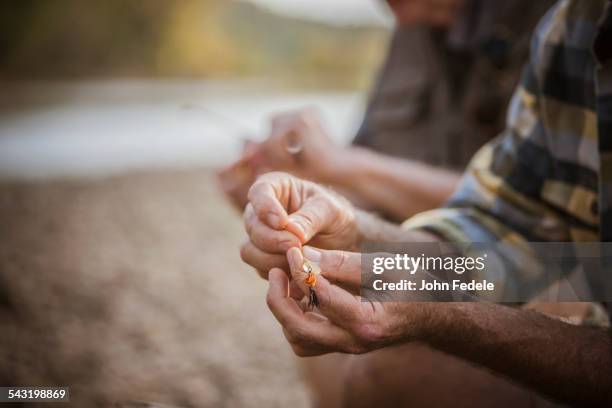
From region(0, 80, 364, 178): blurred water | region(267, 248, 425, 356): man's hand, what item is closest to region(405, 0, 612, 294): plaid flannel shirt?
region(267, 248, 425, 356): man's hand

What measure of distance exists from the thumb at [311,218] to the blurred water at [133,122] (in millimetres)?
2228

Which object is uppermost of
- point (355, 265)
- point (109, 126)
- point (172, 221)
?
point (109, 126)

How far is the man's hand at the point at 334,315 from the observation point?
2.17ft

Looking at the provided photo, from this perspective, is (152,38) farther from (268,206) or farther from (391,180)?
(268,206)

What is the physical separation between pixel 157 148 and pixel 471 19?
3475 millimetres

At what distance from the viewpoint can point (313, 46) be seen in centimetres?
764

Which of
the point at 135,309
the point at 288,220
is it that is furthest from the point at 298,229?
the point at 135,309

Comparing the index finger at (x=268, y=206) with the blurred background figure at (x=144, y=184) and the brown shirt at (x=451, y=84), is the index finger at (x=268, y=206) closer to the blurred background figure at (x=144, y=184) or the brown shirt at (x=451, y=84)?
the blurred background figure at (x=144, y=184)

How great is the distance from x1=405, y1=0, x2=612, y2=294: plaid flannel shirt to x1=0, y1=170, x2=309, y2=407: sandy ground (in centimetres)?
87

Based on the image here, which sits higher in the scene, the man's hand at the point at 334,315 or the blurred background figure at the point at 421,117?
the blurred background figure at the point at 421,117

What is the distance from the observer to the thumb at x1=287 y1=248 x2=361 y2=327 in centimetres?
66

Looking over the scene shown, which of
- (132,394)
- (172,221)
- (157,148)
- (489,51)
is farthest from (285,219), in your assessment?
(157,148)

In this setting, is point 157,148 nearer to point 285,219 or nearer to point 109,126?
point 109,126

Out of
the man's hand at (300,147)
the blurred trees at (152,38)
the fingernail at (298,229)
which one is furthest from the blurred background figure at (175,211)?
the fingernail at (298,229)
